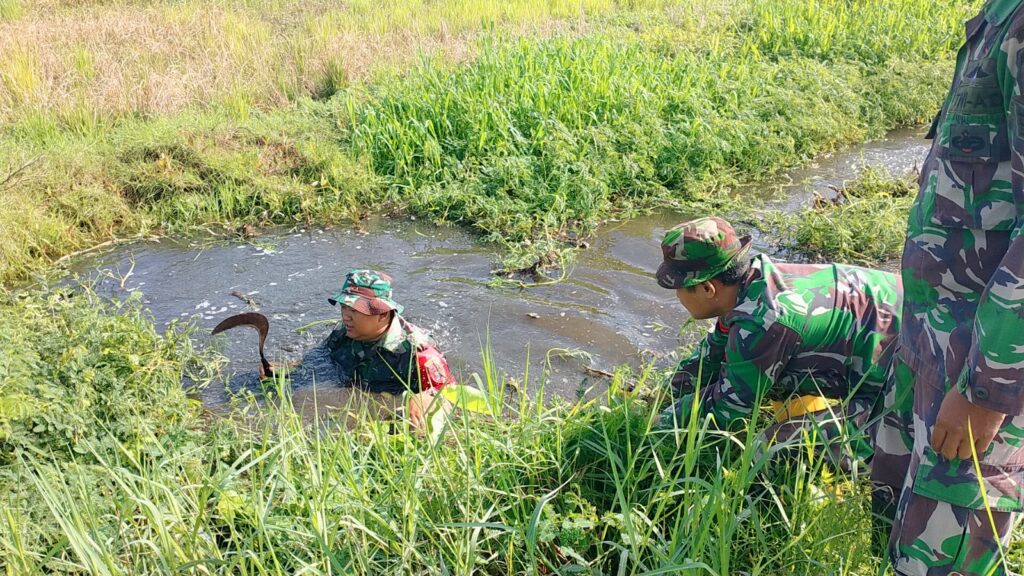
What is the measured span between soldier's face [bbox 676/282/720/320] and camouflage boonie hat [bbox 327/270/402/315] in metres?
1.55

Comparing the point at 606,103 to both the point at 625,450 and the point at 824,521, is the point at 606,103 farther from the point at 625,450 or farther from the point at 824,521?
the point at 824,521

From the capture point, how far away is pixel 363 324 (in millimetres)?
3914

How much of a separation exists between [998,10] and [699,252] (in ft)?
4.27

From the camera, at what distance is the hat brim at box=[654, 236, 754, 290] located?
2850 millimetres

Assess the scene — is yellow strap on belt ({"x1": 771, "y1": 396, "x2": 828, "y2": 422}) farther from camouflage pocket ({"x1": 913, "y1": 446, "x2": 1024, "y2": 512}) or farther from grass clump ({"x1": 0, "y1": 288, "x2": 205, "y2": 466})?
grass clump ({"x1": 0, "y1": 288, "x2": 205, "y2": 466})

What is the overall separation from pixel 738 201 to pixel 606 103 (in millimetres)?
1524

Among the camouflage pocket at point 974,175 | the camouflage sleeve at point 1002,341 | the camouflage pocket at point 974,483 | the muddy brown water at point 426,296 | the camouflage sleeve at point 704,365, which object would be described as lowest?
the muddy brown water at point 426,296

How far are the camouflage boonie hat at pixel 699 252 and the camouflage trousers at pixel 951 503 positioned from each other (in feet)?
3.19

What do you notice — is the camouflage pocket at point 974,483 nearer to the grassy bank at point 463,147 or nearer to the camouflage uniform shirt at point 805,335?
the camouflage uniform shirt at point 805,335

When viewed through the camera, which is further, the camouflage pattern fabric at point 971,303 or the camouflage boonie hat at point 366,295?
the camouflage boonie hat at point 366,295

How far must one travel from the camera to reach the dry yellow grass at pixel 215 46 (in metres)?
7.33

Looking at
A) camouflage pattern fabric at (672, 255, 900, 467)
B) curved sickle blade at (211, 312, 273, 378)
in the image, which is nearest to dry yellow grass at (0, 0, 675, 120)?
curved sickle blade at (211, 312, 273, 378)

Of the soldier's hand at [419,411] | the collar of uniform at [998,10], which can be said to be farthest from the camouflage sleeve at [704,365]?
the collar of uniform at [998,10]

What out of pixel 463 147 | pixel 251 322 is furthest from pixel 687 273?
pixel 463 147
